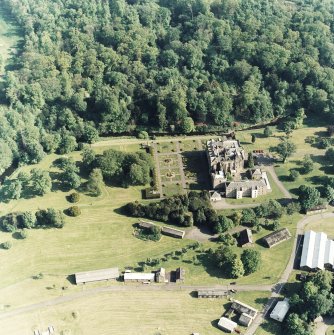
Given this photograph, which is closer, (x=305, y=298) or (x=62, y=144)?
(x=305, y=298)

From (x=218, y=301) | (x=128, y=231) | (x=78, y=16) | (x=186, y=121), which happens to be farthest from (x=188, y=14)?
(x=218, y=301)

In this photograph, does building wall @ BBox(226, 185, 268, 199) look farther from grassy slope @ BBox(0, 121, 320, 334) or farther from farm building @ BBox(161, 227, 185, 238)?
farm building @ BBox(161, 227, 185, 238)

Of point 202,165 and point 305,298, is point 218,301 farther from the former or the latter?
point 202,165

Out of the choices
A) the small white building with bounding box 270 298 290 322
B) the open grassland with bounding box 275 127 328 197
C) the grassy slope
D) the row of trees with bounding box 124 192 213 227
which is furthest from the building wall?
the small white building with bounding box 270 298 290 322

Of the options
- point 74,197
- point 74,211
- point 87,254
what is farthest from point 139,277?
point 74,197

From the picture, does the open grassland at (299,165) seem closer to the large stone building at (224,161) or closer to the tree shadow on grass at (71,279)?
the large stone building at (224,161)

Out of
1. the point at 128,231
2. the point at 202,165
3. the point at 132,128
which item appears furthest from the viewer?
the point at 132,128

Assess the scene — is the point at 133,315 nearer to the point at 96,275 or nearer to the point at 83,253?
the point at 96,275
